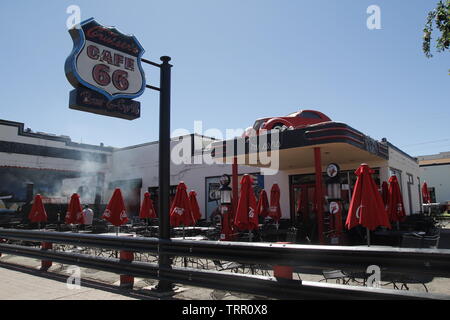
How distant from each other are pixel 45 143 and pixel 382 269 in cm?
2984

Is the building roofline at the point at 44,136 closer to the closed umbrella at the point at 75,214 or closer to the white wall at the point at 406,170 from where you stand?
the closed umbrella at the point at 75,214

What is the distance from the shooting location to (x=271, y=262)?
4.20 m

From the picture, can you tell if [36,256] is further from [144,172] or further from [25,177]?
[25,177]

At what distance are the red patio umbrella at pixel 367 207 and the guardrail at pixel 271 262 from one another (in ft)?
11.1

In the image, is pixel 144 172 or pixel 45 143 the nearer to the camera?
pixel 144 172

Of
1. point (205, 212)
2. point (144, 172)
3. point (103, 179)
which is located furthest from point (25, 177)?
point (205, 212)

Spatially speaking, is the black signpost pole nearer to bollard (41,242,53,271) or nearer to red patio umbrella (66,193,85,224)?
bollard (41,242,53,271)

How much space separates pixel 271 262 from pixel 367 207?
3.55 meters

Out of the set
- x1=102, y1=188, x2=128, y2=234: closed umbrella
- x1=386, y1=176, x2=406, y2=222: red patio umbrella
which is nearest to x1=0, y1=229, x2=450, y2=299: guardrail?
x1=102, y1=188, x2=128, y2=234: closed umbrella

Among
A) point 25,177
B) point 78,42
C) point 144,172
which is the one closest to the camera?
point 78,42

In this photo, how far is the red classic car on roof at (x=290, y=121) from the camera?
1416 cm

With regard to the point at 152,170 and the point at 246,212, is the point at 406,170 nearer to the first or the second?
the point at 246,212
